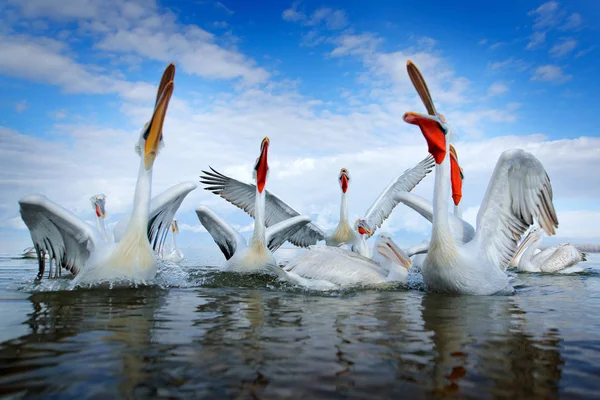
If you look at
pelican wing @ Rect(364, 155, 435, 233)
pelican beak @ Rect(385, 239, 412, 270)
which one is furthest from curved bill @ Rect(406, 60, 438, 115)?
pelican wing @ Rect(364, 155, 435, 233)

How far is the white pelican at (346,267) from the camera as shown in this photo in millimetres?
7016

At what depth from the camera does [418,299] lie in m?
6.02

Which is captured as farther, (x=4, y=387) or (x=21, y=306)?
(x=21, y=306)

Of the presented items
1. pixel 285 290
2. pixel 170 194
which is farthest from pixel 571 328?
pixel 170 194

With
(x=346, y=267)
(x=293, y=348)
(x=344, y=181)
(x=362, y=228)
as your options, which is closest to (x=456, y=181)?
(x=362, y=228)

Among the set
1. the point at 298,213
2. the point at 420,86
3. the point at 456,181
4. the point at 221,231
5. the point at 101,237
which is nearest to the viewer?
the point at 101,237

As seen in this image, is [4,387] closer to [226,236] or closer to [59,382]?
[59,382]

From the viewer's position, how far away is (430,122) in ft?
22.7

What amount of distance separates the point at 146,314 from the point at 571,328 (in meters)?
3.92

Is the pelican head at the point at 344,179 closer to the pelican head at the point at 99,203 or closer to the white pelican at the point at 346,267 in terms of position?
the white pelican at the point at 346,267

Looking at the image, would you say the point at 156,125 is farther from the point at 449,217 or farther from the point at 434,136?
the point at 449,217

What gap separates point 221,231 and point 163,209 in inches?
89.3

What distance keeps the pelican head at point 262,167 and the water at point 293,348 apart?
3842 mm

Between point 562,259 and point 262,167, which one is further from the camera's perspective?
point 562,259
